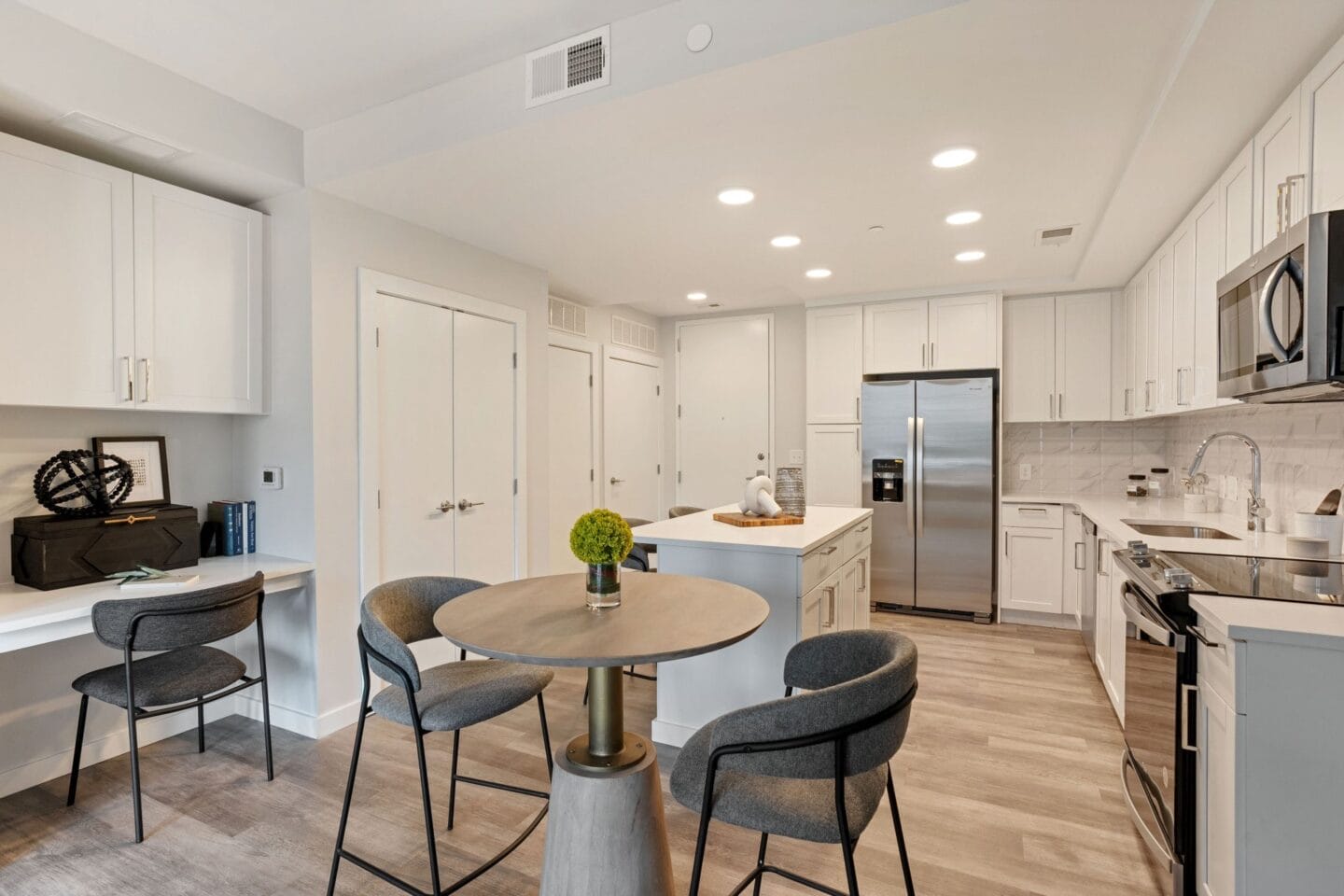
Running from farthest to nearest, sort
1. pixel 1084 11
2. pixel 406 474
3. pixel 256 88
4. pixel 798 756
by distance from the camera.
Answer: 1. pixel 406 474
2. pixel 256 88
3. pixel 1084 11
4. pixel 798 756

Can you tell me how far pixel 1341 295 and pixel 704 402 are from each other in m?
4.78

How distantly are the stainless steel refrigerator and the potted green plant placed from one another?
11.8ft

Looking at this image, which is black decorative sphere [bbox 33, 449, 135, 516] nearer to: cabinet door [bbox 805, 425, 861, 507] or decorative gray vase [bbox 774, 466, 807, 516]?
decorative gray vase [bbox 774, 466, 807, 516]

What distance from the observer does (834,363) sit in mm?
5328

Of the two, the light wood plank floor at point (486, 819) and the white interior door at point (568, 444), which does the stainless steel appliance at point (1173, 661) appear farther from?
the white interior door at point (568, 444)

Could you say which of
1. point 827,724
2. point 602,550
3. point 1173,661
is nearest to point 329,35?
point 602,550

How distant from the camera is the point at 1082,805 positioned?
7.68ft

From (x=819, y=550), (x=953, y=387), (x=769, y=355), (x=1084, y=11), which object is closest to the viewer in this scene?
(x=1084, y=11)

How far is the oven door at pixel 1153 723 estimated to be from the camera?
1.79 m

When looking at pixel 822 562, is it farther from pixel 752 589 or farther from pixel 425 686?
pixel 425 686

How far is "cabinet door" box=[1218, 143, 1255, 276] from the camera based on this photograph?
2.31m

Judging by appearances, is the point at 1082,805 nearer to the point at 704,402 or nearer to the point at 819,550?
the point at 819,550

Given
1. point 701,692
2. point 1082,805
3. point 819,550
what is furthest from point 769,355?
point 1082,805

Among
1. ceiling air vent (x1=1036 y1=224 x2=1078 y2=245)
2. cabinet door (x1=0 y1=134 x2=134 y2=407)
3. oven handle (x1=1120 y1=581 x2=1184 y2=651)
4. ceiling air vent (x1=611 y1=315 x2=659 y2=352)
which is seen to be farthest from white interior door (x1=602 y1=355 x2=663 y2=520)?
oven handle (x1=1120 y1=581 x2=1184 y2=651)
